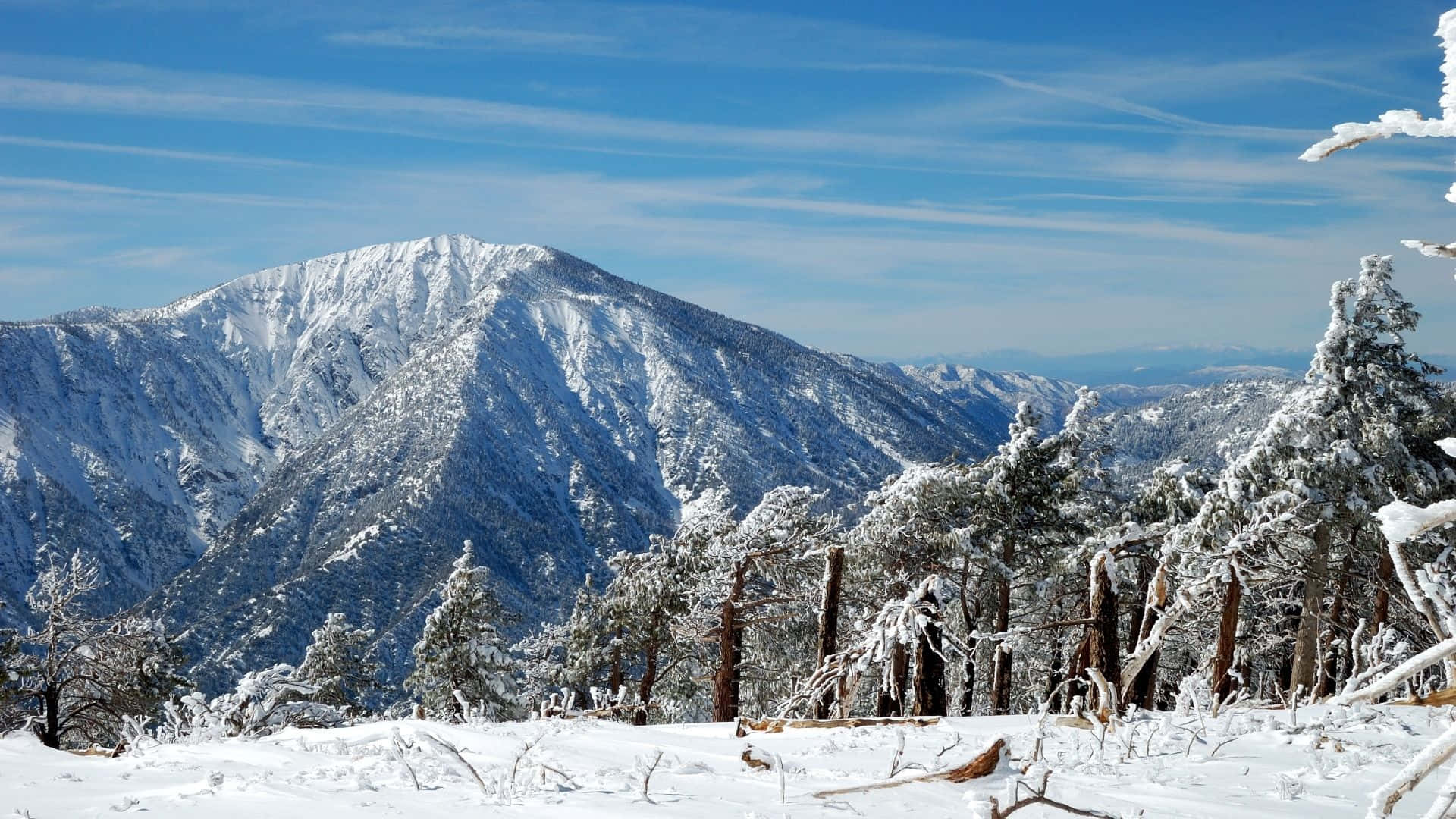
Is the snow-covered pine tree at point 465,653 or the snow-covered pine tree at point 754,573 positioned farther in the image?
the snow-covered pine tree at point 465,653

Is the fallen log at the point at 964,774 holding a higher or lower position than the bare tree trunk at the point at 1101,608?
higher

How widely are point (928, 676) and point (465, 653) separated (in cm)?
1699

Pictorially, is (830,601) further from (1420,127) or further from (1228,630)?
(1420,127)

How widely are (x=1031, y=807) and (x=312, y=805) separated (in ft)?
9.07

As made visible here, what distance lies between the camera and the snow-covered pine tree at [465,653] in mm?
23906

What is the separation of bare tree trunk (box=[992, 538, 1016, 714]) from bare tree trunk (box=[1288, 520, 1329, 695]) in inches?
173

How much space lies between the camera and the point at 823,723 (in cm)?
734

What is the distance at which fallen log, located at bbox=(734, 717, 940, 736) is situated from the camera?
6945 mm

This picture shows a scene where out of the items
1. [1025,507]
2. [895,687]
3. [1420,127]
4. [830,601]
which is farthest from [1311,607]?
[1420,127]

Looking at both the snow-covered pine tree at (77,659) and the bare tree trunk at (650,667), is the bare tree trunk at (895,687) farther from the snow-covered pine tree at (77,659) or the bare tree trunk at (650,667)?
A: the snow-covered pine tree at (77,659)

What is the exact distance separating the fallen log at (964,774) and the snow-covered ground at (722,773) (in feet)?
0.12

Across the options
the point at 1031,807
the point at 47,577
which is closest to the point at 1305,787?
the point at 1031,807

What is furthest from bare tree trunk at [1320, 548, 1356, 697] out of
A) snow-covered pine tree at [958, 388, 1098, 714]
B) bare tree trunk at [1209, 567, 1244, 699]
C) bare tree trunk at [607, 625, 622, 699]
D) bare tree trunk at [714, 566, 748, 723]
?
bare tree trunk at [607, 625, 622, 699]

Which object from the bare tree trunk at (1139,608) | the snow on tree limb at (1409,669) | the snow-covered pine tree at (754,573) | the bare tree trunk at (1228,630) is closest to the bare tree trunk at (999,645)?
the bare tree trunk at (1139,608)
